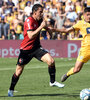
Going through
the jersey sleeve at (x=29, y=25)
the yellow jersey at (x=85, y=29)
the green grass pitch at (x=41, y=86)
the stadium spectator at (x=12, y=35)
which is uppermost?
the jersey sleeve at (x=29, y=25)

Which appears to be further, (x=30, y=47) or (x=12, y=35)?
(x=12, y=35)

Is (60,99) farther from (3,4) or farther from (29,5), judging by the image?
(3,4)

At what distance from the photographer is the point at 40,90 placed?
10.3 meters

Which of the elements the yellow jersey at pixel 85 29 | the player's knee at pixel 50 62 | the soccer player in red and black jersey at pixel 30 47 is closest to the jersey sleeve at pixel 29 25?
the soccer player in red and black jersey at pixel 30 47

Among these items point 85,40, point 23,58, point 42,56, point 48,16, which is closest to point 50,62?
point 42,56

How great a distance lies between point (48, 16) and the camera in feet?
73.7

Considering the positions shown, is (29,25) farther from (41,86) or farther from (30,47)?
(41,86)

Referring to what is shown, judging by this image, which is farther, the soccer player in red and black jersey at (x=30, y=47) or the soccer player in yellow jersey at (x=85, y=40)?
the soccer player in yellow jersey at (x=85, y=40)

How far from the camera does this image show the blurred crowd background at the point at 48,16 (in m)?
22.2

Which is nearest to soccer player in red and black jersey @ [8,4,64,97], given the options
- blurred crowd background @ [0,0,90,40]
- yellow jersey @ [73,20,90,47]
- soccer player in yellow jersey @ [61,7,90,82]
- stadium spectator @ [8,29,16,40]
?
soccer player in yellow jersey @ [61,7,90,82]

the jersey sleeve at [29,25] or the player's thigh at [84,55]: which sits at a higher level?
the jersey sleeve at [29,25]

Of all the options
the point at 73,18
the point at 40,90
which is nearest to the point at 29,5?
the point at 73,18

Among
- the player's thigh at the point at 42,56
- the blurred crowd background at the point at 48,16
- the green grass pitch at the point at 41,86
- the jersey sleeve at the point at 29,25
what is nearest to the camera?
the jersey sleeve at the point at 29,25

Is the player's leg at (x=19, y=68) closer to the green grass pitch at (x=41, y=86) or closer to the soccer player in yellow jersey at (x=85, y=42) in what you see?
the green grass pitch at (x=41, y=86)
